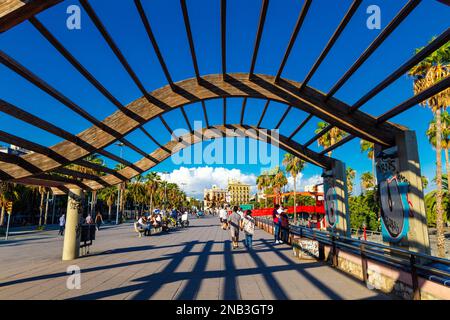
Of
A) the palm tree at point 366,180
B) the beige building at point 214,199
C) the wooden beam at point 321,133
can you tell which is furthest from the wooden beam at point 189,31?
the palm tree at point 366,180

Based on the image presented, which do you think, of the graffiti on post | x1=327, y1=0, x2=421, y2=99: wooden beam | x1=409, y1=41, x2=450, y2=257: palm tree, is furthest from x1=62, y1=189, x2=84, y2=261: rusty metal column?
x1=409, y1=41, x2=450, y2=257: palm tree

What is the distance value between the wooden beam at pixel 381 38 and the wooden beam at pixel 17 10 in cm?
425

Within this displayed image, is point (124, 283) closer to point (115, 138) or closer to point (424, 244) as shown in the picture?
point (115, 138)

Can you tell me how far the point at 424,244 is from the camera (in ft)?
17.7

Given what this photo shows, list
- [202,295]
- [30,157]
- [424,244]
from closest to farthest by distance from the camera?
[202,295] < [424,244] < [30,157]

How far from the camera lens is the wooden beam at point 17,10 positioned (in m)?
2.65

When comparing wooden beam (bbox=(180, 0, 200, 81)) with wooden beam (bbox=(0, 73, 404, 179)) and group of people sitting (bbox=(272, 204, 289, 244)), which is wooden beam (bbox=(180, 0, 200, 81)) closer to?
wooden beam (bbox=(0, 73, 404, 179))

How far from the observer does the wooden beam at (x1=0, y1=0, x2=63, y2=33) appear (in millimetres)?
2646

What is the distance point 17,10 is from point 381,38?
4731mm

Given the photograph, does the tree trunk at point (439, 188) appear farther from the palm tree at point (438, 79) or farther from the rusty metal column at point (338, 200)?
the rusty metal column at point (338, 200)

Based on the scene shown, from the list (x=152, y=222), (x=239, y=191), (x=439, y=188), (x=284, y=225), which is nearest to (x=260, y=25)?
(x=284, y=225)

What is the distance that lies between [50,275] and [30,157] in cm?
304

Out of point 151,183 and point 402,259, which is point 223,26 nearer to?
point 402,259
